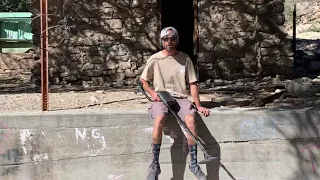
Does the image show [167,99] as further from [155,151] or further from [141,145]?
[141,145]

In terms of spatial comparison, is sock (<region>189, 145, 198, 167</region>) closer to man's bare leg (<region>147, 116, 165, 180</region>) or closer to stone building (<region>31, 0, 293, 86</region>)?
man's bare leg (<region>147, 116, 165, 180</region>)

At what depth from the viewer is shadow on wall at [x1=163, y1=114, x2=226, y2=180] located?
512cm

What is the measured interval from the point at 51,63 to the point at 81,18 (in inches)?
47.6

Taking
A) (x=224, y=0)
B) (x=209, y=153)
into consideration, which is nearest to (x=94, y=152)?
(x=209, y=153)

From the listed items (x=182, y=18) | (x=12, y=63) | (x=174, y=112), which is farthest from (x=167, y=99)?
(x=12, y=63)

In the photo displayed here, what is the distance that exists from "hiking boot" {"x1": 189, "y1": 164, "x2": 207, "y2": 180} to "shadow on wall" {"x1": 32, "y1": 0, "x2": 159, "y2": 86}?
5.70 meters

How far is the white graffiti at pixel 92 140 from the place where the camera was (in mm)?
5117

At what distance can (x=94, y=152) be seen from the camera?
5.14 metres

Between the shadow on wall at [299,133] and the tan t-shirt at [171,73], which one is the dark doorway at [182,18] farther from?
the tan t-shirt at [171,73]

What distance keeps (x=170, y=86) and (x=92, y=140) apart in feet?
3.47

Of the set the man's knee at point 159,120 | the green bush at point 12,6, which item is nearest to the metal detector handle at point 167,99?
the man's knee at point 159,120

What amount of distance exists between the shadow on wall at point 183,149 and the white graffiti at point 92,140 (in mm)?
712

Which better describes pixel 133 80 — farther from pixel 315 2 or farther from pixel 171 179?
pixel 315 2

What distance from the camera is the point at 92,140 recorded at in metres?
5.14
